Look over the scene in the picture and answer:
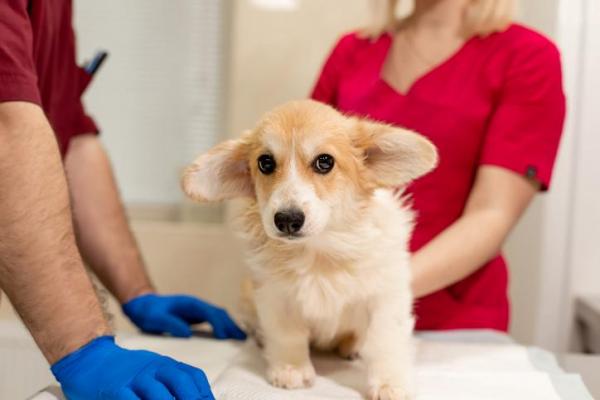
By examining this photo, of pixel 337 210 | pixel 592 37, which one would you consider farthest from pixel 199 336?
pixel 592 37

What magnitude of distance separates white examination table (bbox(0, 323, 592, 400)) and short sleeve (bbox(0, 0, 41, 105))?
396mm

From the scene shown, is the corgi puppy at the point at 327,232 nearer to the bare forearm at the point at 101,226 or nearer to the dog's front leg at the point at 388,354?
the dog's front leg at the point at 388,354

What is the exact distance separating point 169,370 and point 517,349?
0.58 m

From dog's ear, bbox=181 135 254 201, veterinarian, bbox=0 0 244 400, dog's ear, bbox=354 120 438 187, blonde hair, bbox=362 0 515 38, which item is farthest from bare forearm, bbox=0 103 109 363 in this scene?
blonde hair, bbox=362 0 515 38

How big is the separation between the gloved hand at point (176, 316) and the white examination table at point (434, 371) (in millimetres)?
25

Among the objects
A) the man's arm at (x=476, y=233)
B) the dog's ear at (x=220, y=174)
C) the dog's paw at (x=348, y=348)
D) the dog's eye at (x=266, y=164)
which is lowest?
the dog's paw at (x=348, y=348)

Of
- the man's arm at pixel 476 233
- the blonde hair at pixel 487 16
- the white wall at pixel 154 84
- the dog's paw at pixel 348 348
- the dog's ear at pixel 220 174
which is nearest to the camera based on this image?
the dog's ear at pixel 220 174

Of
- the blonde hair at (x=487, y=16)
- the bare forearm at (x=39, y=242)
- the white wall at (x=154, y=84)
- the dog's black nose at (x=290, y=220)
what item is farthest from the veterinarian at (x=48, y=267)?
the white wall at (x=154, y=84)

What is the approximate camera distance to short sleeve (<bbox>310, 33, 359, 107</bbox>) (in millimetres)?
1468

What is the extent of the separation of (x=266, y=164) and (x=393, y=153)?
179 mm

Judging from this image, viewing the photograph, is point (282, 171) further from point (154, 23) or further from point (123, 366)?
point (154, 23)

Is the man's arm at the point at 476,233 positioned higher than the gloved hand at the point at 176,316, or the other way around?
the man's arm at the point at 476,233

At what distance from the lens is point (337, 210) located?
897 mm

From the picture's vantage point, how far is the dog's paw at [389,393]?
866 mm
